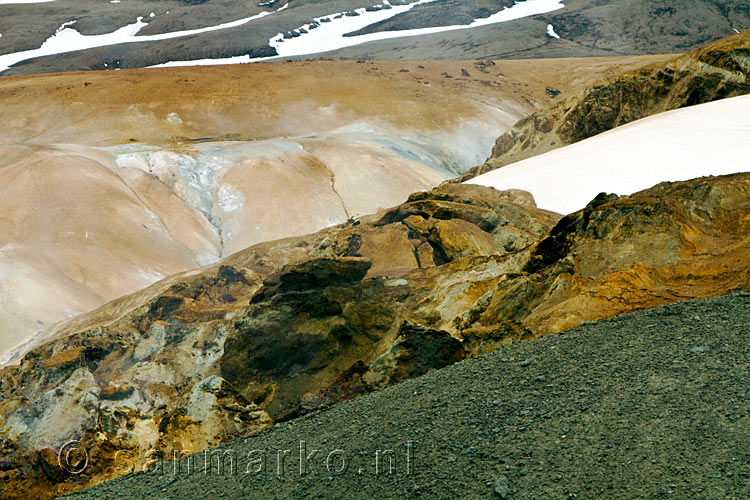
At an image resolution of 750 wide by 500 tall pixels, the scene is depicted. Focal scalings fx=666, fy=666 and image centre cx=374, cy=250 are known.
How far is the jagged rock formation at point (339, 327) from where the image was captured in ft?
18.3

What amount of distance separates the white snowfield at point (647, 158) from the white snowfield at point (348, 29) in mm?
68317

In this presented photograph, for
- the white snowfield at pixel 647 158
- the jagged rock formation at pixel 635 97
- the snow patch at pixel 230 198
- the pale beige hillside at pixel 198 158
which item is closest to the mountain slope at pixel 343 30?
the pale beige hillside at pixel 198 158

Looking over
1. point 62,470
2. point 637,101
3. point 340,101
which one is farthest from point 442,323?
point 340,101

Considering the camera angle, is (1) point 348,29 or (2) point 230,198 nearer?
(2) point 230,198

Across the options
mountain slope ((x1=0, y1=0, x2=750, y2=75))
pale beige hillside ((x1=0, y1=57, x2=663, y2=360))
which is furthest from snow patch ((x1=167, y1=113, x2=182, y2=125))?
mountain slope ((x1=0, y1=0, x2=750, y2=75))

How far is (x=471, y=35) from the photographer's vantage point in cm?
7169

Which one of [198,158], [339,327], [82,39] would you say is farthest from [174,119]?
[82,39]

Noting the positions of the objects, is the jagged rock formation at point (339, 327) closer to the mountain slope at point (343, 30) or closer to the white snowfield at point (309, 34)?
the mountain slope at point (343, 30)

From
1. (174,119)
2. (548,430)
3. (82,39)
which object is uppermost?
(548,430)

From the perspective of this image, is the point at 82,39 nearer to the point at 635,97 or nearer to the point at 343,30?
the point at 343,30

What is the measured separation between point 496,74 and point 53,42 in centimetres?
6325

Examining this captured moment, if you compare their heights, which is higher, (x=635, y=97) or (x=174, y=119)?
(x=635, y=97)

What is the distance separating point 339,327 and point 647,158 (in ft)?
22.8

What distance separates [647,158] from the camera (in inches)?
438
